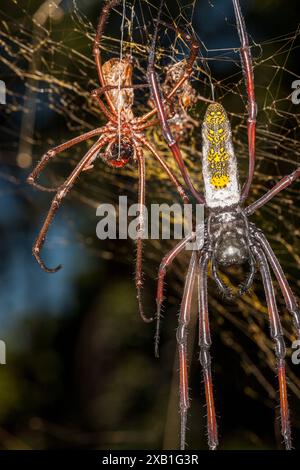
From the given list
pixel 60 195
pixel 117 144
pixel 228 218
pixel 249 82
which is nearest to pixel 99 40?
pixel 117 144

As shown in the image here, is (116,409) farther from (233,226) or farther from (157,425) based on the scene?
(233,226)

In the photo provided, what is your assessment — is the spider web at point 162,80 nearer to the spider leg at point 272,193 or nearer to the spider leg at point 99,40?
the spider leg at point 99,40

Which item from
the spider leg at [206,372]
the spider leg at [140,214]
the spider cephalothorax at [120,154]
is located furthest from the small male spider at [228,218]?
the spider cephalothorax at [120,154]

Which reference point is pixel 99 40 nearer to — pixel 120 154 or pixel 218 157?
pixel 120 154

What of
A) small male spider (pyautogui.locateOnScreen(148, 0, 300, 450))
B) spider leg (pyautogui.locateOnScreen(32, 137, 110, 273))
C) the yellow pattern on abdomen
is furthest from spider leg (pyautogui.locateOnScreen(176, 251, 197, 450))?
spider leg (pyautogui.locateOnScreen(32, 137, 110, 273))

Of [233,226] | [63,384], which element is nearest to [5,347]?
[63,384]

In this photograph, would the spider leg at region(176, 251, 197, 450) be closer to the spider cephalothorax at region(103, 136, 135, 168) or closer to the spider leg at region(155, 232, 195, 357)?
the spider leg at region(155, 232, 195, 357)
